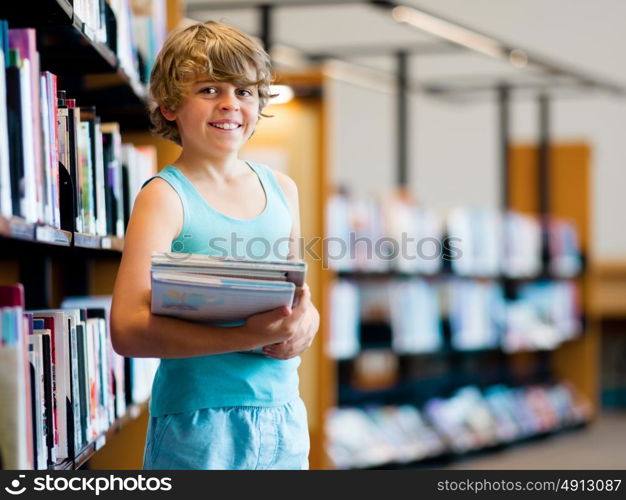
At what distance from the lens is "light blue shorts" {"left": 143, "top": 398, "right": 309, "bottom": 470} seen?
1512 mm

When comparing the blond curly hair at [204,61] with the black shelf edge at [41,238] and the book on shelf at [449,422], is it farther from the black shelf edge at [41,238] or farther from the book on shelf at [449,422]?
the book on shelf at [449,422]

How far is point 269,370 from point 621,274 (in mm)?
6218

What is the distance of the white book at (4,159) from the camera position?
1378mm

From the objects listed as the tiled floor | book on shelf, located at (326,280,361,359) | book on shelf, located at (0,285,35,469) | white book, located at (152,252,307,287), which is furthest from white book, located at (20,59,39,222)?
the tiled floor

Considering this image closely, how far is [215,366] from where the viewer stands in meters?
1.53

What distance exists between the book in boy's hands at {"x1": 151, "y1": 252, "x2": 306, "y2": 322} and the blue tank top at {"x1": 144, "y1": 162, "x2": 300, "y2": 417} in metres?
0.14

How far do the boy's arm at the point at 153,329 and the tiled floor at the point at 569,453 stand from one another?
411 cm

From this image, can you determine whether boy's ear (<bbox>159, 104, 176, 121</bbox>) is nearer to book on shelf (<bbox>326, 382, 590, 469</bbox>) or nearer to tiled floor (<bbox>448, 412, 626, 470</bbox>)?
book on shelf (<bbox>326, 382, 590, 469</bbox>)

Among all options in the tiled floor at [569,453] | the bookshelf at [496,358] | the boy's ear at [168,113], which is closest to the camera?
the boy's ear at [168,113]

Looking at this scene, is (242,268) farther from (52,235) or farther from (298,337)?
(52,235)

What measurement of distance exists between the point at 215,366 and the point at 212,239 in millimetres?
201

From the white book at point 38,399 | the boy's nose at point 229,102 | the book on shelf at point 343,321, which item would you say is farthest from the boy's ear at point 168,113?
the book on shelf at point 343,321
